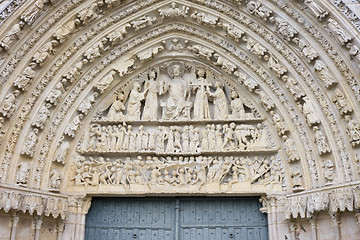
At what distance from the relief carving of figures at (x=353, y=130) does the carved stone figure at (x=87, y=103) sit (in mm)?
3650

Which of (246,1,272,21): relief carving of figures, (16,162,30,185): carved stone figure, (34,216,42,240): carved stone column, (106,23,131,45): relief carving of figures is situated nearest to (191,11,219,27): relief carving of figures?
(246,1,272,21): relief carving of figures

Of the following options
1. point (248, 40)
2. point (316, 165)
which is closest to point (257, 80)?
Result: point (248, 40)

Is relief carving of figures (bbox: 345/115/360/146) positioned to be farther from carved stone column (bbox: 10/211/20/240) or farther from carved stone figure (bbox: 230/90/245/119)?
carved stone column (bbox: 10/211/20/240)

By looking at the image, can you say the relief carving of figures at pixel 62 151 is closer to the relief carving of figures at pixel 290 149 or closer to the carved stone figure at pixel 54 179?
the carved stone figure at pixel 54 179

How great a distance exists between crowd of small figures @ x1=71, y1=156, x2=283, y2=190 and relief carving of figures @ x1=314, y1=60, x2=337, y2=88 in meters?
1.35

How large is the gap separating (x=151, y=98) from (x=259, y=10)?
2100 millimetres

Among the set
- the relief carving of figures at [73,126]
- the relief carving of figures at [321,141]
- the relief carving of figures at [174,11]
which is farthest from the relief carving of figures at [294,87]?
the relief carving of figures at [73,126]

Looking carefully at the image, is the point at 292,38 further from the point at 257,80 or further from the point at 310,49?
the point at 257,80

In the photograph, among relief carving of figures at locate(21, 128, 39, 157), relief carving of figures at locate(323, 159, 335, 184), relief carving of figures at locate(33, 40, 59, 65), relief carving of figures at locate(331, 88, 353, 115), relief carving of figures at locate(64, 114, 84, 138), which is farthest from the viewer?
relief carving of figures at locate(64, 114, 84, 138)

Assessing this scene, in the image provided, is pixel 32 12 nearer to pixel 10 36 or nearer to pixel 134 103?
pixel 10 36

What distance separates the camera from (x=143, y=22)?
278 inches

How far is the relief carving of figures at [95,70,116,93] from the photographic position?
704 centimetres

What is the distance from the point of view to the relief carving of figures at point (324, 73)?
6.02 meters

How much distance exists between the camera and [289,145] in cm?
646
